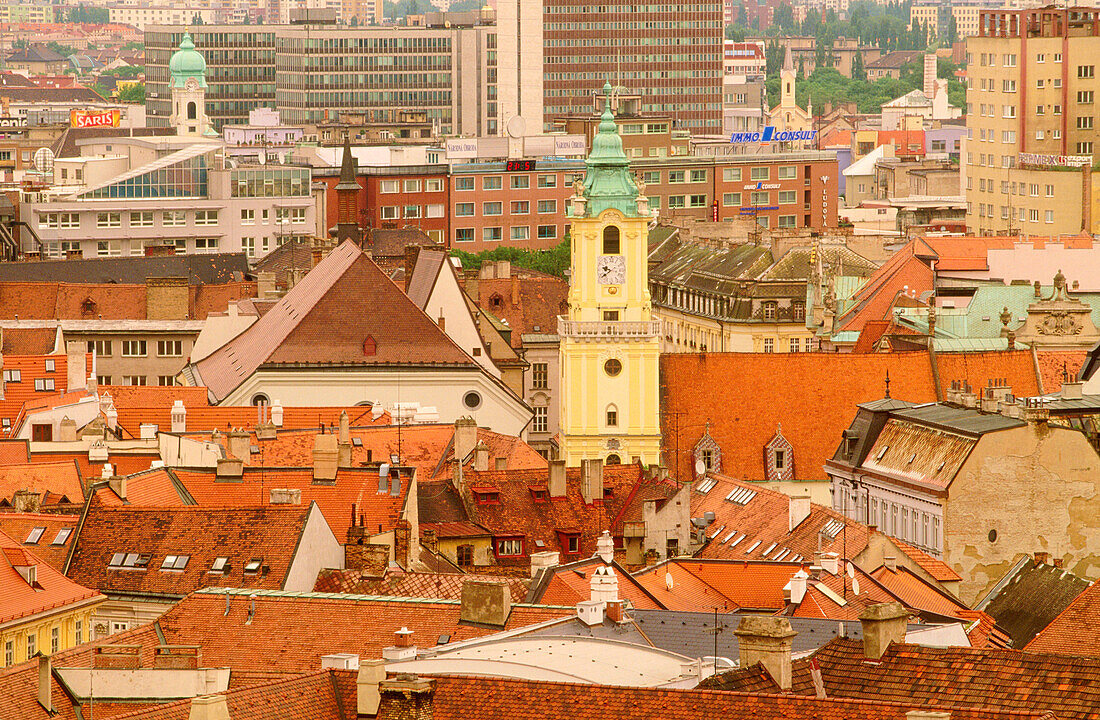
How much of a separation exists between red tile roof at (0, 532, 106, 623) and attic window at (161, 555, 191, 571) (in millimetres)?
2151

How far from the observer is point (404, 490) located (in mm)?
76000

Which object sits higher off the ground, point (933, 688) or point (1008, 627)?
point (933, 688)

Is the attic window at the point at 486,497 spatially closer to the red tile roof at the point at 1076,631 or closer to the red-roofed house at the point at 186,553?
the red-roofed house at the point at 186,553

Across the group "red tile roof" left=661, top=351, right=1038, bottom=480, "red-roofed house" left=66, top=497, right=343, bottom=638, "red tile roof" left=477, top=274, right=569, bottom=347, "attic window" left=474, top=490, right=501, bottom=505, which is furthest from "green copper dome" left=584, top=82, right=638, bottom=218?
"red-roofed house" left=66, top=497, right=343, bottom=638

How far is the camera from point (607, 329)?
119m

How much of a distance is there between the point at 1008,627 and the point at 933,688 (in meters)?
33.3

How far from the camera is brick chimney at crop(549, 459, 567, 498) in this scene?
8862cm

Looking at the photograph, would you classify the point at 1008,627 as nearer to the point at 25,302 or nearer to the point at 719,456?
the point at 719,456

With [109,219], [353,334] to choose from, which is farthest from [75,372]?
[109,219]

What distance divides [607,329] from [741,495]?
2654 centimetres

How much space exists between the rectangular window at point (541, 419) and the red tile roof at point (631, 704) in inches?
3876

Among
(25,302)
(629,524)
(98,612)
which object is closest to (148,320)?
(25,302)

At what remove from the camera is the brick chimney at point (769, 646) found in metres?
42.8

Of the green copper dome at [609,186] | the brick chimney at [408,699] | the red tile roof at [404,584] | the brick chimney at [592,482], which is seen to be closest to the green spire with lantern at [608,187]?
the green copper dome at [609,186]
